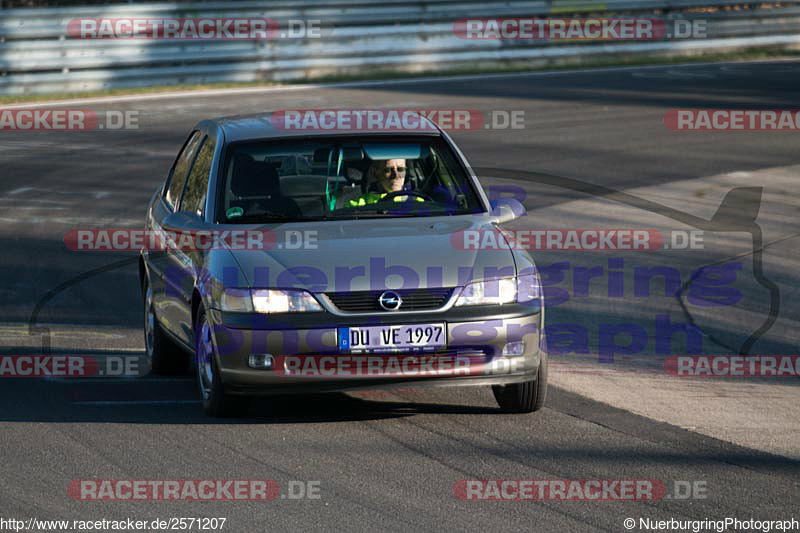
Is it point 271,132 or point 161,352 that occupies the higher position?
point 271,132

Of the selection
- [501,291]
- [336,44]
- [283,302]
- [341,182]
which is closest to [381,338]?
[283,302]

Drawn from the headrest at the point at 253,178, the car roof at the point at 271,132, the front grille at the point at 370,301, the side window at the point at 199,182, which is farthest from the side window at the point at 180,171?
the front grille at the point at 370,301

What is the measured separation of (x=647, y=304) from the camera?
10461 millimetres

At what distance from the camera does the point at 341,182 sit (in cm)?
815

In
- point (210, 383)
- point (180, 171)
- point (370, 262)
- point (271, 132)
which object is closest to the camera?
point (370, 262)

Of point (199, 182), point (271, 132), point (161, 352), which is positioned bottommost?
point (161, 352)

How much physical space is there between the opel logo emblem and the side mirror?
4.10 ft

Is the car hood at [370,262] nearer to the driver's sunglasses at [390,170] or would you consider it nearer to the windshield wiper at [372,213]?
A: the windshield wiper at [372,213]

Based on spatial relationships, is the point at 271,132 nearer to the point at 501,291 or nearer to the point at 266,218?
the point at 266,218

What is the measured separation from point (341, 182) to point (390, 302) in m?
1.45

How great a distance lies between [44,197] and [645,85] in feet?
41.2

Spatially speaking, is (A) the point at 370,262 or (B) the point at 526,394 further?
(B) the point at 526,394

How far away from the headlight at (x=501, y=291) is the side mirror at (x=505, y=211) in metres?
0.82

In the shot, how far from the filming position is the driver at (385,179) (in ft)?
26.6
